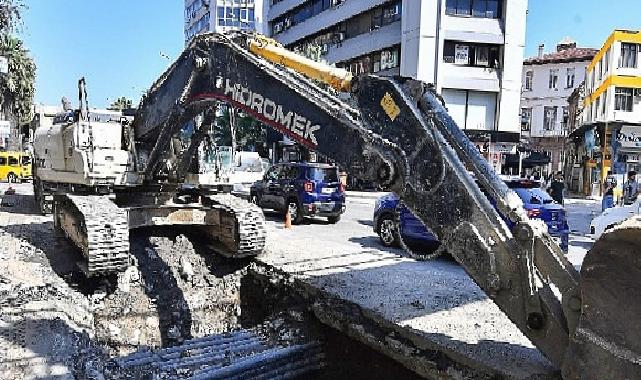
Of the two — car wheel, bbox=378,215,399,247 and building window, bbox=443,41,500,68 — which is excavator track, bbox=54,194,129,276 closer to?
car wheel, bbox=378,215,399,247

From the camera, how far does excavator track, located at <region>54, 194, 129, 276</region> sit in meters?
6.96

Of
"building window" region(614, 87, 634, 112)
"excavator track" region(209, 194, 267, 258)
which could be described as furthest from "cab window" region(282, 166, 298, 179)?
"building window" region(614, 87, 634, 112)

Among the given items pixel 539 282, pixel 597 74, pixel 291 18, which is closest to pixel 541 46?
pixel 597 74

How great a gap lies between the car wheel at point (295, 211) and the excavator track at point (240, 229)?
6154 millimetres

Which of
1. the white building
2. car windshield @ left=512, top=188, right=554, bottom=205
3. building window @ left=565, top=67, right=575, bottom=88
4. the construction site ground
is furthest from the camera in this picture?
the white building

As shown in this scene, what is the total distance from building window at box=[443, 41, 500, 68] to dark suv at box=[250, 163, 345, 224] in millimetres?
17093

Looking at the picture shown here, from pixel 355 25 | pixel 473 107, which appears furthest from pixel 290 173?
pixel 355 25

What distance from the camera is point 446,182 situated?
410 centimetres

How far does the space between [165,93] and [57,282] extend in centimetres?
301

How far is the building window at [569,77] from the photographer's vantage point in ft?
147

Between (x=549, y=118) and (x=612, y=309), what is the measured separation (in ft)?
153

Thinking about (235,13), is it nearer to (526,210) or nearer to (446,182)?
(526,210)

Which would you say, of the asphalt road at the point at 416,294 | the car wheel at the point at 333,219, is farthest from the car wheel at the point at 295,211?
the asphalt road at the point at 416,294

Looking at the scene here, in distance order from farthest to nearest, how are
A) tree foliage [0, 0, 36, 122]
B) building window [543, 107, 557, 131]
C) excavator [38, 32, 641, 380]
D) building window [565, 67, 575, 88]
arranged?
building window [543, 107, 557, 131]
building window [565, 67, 575, 88]
tree foliage [0, 0, 36, 122]
excavator [38, 32, 641, 380]
